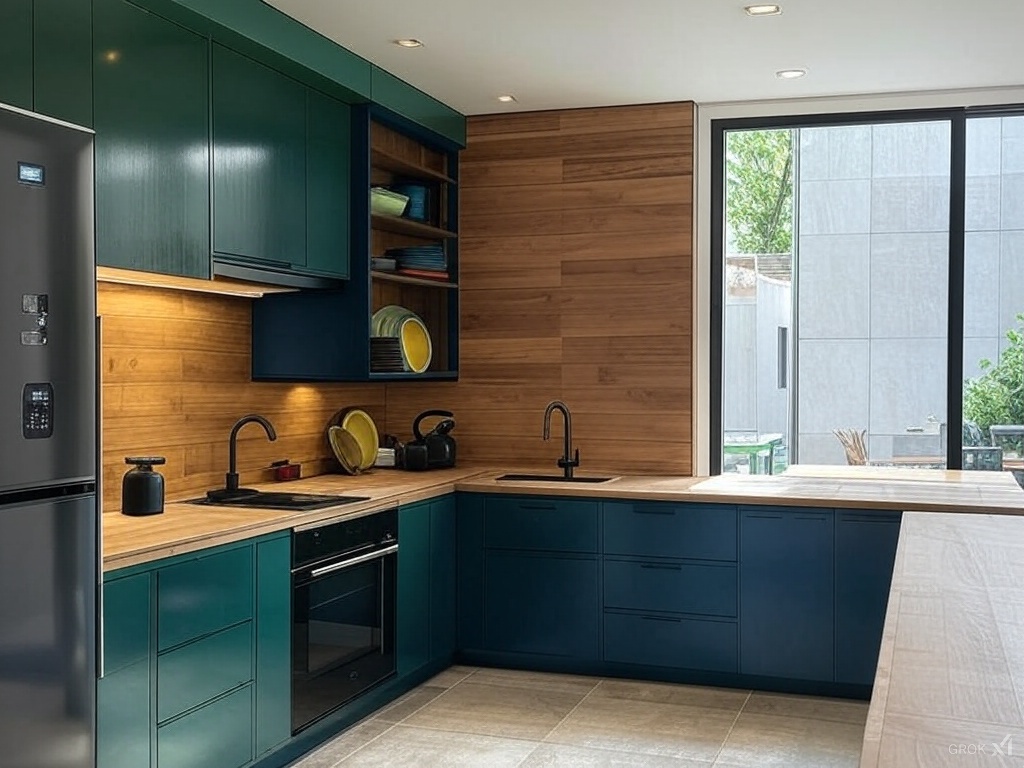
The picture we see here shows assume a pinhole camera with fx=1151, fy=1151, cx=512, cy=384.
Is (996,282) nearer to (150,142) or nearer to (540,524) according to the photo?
(540,524)

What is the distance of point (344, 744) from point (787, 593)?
1.76m

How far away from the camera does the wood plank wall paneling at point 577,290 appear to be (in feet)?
16.8

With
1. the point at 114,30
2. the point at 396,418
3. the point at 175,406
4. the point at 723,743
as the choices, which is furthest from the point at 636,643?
the point at 114,30

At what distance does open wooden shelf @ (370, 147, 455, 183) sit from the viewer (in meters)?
4.80

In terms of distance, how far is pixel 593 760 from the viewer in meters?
3.70

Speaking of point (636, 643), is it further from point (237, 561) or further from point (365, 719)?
point (237, 561)

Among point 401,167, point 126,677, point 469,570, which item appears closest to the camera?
point 126,677

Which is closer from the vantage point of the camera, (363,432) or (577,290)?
(363,432)

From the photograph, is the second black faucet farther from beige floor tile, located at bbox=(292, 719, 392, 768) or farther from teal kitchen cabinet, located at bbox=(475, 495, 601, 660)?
beige floor tile, located at bbox=(292, 719, 392, 768)

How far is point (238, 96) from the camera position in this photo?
3.71 m

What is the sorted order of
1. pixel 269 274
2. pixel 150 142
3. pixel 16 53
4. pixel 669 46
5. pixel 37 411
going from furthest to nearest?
1. pixel 669 46
2. pixel 269 274
3. pixel 150 142
4. pixel 16 53
5. pixel 37 411

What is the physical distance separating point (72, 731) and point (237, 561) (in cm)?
82

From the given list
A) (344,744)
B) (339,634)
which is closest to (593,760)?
(344,744)

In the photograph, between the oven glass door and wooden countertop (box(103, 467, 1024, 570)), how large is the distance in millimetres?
222
